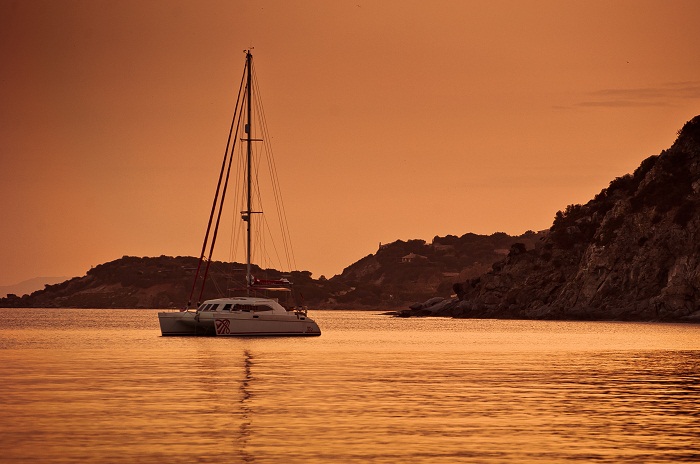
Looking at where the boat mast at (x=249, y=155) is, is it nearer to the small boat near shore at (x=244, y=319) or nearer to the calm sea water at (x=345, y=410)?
the small boat near shore at (x=244, y=319)

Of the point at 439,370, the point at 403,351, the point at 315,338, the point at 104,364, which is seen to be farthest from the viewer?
the point at 315,338

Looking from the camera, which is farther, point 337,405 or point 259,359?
point 259,359

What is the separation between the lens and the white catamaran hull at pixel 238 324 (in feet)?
314

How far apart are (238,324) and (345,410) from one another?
58.4 m

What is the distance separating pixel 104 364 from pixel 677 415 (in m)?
35.1

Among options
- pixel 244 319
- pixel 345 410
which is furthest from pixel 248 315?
pixel 345 410

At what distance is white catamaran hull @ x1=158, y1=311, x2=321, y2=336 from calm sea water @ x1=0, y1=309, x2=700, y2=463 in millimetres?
25366

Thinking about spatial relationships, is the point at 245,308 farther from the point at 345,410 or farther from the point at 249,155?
the point at 345,410

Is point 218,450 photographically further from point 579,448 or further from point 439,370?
point 439,370

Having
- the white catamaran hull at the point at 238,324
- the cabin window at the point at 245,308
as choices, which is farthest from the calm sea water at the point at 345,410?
the cabin window at the point at 245,308

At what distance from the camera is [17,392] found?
145 feet

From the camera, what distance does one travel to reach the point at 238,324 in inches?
3772

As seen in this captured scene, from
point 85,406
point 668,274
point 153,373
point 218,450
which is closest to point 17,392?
point 85,406

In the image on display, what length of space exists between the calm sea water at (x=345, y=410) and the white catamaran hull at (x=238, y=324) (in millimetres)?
25366
